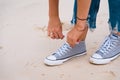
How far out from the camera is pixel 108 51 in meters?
1.40

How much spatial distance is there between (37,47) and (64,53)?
0.21 metres

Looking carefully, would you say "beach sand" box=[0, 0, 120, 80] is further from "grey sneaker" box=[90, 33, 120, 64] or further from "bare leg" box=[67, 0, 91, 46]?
"bare leg" box=[67, 0, 91, 46]

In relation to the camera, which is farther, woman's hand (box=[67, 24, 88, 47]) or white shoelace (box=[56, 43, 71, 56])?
white shoelace (box=[56, 43, 71, 56])

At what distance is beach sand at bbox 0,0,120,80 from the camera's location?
Result: 4.29 feet

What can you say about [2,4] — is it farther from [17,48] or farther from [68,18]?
[17,48]

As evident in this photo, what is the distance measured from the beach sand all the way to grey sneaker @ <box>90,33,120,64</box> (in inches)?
0.9

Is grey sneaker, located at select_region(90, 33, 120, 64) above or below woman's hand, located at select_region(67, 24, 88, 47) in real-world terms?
below

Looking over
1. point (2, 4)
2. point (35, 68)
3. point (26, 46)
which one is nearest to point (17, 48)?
point (26, 46)

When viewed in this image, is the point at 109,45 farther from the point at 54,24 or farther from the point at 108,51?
the point at 54,24

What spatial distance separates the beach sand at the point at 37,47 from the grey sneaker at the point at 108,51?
2 centimetres

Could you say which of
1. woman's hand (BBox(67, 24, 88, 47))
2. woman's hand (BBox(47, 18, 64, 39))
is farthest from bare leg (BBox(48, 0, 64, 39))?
woman's hand (BBox(67, 24, 88, 47))

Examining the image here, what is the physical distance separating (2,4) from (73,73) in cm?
→ 114

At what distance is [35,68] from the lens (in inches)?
53.8

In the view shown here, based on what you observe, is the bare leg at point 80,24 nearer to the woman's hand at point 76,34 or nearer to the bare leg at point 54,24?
the woman's hand at point 76,34
